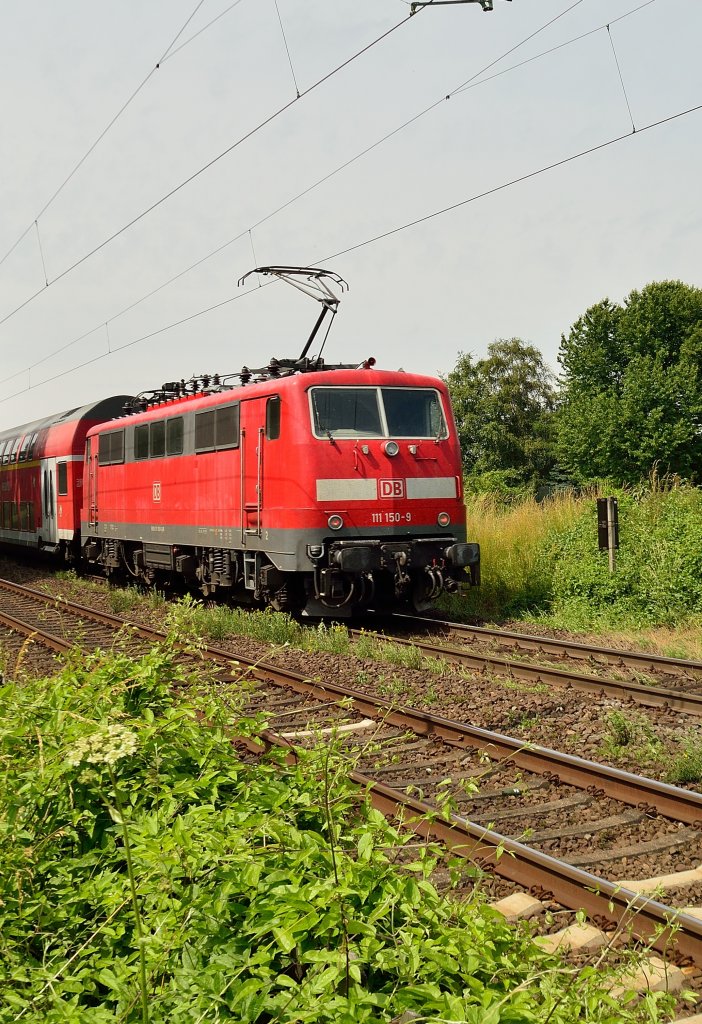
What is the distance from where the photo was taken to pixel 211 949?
283 centimetres

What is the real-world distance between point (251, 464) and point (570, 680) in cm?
582

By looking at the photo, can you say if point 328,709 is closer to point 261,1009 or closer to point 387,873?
point 387,873

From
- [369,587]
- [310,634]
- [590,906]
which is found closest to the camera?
[590,906]

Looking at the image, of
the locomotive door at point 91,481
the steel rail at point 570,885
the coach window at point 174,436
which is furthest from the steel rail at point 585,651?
the locomotive door at point 91,481

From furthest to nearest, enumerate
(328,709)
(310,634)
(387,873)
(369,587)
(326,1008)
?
(369,587), (310,634), (328,709), (387,873), (326,1008)

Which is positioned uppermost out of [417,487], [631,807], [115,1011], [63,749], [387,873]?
[417,487]

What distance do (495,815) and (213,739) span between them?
2007mm

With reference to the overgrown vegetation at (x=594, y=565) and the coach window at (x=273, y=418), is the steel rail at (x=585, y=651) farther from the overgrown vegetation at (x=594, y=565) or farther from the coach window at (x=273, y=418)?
the coach window at (x=273, y=418)

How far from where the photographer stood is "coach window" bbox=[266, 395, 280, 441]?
1232cm

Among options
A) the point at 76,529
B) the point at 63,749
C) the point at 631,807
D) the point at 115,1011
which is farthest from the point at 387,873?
the point at 76,529

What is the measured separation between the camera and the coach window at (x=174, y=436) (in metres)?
15.4

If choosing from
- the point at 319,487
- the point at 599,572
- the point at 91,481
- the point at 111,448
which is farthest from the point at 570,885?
the point at 91,481

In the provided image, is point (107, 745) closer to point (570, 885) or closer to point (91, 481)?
point (570, 885)

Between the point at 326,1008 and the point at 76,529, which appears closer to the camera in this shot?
the point at 326,1008
